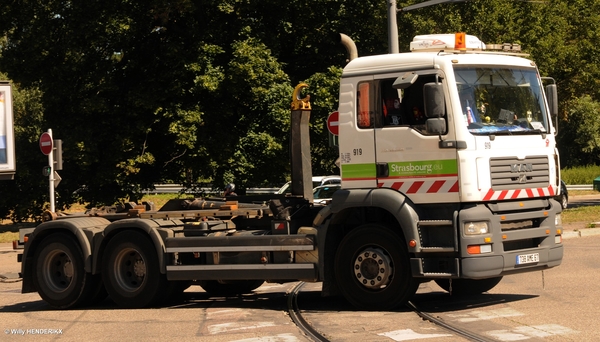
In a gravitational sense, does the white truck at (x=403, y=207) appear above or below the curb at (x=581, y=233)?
above

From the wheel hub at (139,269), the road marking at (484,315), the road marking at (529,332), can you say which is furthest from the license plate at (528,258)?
the wheel hub at (139,269)

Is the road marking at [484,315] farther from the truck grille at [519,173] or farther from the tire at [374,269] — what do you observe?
the truck grille at [519,173]

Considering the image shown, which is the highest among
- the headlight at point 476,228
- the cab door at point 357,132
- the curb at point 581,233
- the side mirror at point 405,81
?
the side mirror at point 405,81

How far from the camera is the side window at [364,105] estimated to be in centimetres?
1176

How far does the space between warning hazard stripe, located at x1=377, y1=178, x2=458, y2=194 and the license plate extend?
3.99 ft

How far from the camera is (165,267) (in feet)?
42.1

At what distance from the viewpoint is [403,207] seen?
37.0ft

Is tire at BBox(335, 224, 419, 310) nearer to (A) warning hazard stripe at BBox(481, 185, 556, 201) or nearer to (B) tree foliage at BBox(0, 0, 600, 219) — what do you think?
(A) warning hazard stripe at BBox(481, 185, 556, 201)

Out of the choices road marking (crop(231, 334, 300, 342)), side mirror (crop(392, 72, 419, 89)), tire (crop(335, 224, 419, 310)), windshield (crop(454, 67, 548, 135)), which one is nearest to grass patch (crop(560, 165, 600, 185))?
windshield (crop(454, 67, 548, 135))

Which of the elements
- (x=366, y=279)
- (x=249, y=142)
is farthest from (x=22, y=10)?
(x=366, y=279)

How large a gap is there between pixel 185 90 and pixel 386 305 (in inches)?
749

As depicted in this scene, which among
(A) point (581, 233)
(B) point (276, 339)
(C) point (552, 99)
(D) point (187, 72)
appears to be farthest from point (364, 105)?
(D) point (187, 72)

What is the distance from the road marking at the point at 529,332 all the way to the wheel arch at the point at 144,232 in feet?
16.4

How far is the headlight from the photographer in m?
10.9
